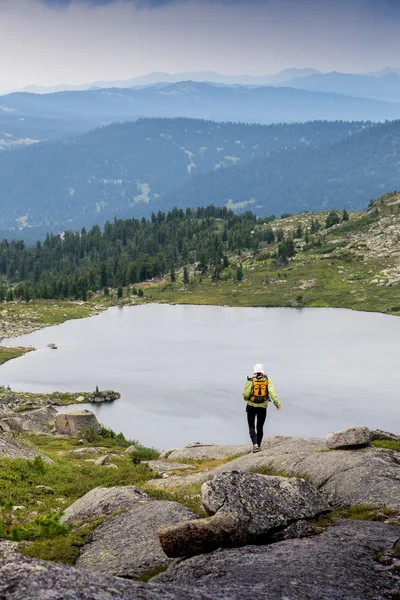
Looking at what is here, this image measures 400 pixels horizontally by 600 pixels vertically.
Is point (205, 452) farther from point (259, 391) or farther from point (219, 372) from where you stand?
point (219, 372)

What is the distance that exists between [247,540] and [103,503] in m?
7.15

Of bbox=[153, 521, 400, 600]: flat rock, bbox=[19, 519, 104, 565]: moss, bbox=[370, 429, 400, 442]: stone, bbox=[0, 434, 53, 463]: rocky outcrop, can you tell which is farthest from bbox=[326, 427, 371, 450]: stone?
bbox=[0, 434, 53, 463]: rocky outcrop

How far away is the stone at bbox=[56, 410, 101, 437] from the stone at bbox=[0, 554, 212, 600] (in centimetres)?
4473

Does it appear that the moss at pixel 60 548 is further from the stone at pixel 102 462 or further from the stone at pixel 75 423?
the stone at pixel 75 423

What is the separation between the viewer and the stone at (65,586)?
1220 centimetres

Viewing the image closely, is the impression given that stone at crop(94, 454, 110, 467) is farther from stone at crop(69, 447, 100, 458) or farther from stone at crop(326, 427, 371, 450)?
stone at crop(326, 427, 371, 450)

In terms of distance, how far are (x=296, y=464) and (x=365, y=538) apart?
30.4ft

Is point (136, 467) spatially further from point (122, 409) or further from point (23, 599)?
point (122, 409)

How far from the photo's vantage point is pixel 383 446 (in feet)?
100

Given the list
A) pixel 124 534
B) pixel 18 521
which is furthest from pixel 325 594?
pixel 18 521

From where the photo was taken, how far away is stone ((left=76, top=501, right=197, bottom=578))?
1872 cm

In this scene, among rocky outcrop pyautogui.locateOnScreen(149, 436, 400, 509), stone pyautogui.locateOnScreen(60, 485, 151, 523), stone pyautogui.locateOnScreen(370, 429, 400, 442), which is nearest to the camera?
stone pyautogui.locateOnScreen(60, 485, 151, 523)

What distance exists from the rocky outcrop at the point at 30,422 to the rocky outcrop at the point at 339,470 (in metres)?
21.0

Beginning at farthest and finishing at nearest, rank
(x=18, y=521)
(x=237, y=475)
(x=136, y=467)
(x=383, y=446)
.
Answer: (x=136, y=467) → (x=383, y=446) → (x=18, y=521) → (x=237, y=475)
